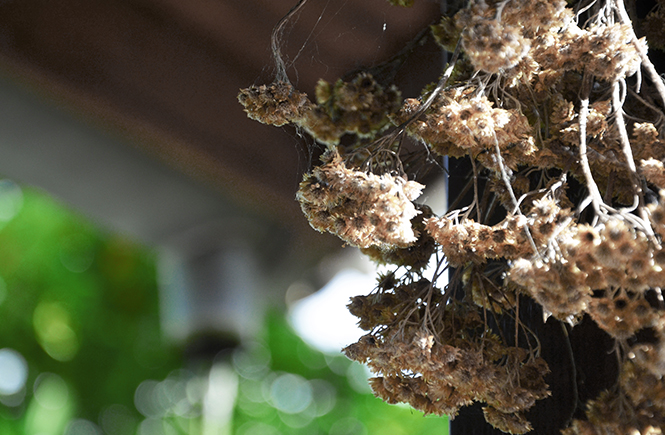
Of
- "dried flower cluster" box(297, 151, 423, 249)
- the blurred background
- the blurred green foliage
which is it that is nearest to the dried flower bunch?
"dried flower cluster" box(297, 151, 423, 249)

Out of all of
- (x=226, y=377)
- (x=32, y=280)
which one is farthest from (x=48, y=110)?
(x=32, y=280)

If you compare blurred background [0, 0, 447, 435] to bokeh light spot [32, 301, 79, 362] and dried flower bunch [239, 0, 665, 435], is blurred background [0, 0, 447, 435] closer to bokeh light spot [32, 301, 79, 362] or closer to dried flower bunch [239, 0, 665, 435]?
dried flower bunch [239, 0, 665, 435]

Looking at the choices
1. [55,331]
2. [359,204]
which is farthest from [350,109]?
[55,331]

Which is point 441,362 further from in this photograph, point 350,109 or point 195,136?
point 195,136

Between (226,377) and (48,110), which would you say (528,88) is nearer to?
(48,110)

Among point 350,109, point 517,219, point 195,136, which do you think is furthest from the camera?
point 195,136

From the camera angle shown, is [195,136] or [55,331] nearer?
[195,136]
